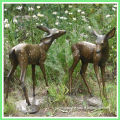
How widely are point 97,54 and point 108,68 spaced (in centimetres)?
214

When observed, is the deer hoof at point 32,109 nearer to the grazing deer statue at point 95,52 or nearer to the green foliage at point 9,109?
the green foliage at point 9,109

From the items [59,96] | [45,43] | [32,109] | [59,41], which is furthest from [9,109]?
[59,41]

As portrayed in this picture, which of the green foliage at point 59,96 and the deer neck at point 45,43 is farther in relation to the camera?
the deer neck at point 45,43

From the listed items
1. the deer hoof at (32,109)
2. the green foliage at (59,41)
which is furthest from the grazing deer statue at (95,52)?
the deer hoof at (32,109)

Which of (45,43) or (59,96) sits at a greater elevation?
(45,43)

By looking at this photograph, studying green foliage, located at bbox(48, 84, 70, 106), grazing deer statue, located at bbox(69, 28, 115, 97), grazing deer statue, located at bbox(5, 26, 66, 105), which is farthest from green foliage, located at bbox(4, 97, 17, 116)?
grazing deer statue, located at bbox(69, 28, 115, 97)

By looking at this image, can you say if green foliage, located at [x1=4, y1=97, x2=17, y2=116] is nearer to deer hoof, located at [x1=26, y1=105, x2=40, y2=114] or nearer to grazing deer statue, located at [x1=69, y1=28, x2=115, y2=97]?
deer hoof, located at [x1=26, y1=105, x2=40, y2=114]

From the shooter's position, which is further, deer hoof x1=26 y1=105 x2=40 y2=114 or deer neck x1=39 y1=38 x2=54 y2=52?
deer neck x1=39 y1=38 x2=54 y2=52

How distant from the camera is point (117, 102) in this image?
149 inches

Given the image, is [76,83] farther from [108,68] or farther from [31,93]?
[108,68]

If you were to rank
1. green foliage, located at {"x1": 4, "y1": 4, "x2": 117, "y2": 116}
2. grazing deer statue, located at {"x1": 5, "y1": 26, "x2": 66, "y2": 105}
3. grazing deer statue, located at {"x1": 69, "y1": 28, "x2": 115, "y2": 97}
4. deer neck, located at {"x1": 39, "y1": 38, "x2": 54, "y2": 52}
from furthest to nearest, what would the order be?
green foliage, located at {"x1": 4, "y1": 4, "x2": 117, "y2": 116}
deer neck, located at {"x1": 39, "y1": 38, "x2": 54, "y2": 52}
grazing deer statue, located at {"x1": 69, "y1": 28, "x2": 115, "y2": 97}
grazing deer statue, located at {"x1": 5, "y1": 26, "x2": 66, "y2": 105}

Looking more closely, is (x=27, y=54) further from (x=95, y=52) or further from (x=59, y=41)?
(x=59, y=41)

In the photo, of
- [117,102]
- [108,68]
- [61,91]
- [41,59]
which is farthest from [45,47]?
[108,68]

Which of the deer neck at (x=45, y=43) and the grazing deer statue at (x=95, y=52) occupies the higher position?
the deer neck at (x=45, y=43)
